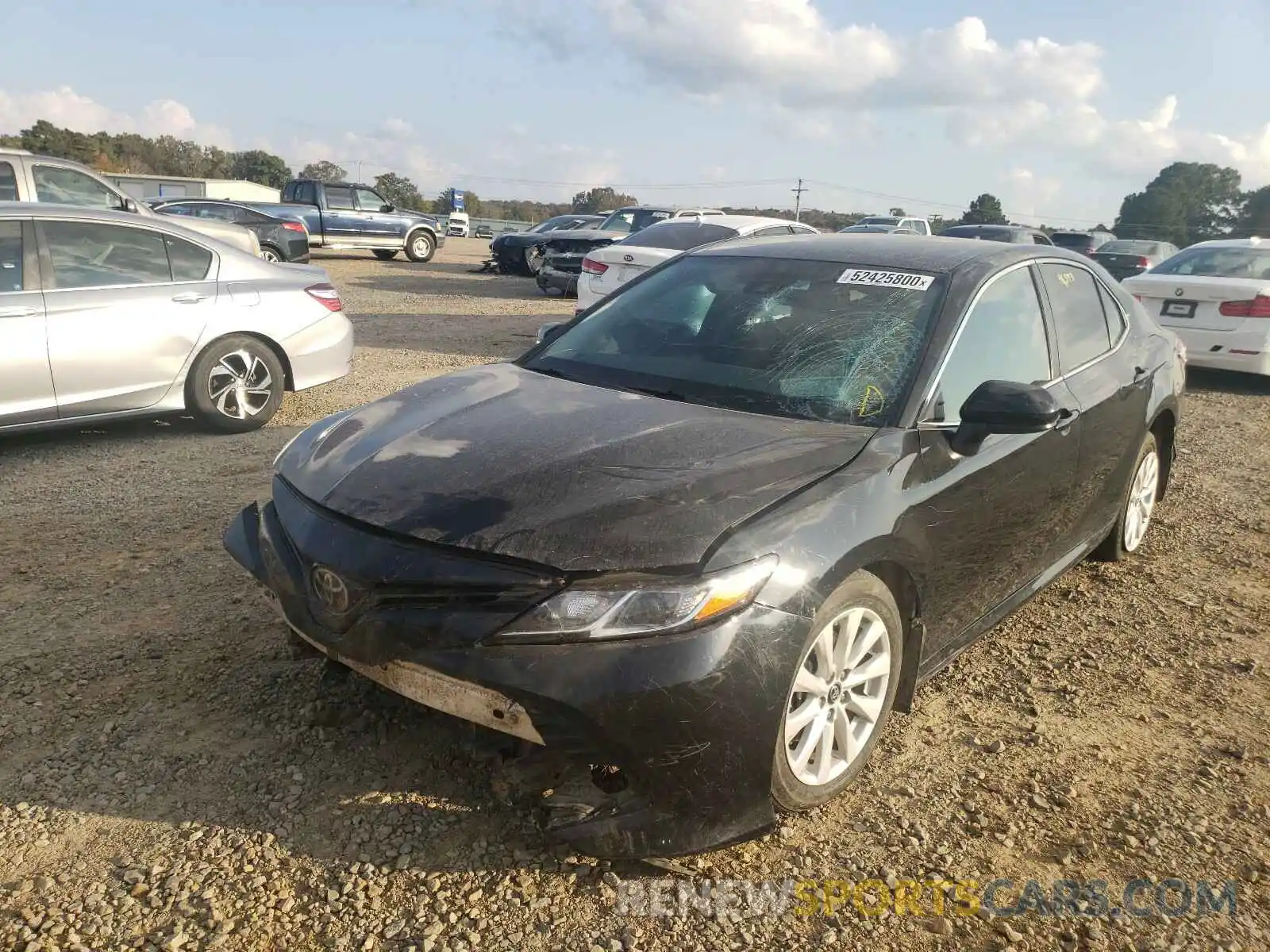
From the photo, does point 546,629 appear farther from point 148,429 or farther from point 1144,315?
point 148,429

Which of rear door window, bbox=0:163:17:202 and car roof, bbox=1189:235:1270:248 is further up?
rear door window, bbox=0:163:17:202

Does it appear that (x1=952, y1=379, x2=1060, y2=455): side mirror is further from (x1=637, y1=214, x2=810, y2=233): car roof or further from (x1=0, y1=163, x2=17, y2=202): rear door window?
(x1=0, y1=163, x2=17, y2=202): rear door window

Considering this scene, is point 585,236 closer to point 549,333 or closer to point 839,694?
point 549,333

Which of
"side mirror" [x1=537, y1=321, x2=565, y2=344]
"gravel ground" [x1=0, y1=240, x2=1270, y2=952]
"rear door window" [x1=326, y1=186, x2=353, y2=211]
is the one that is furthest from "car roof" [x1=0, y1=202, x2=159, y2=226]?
"rear door window" [x1=326, y1=186, x2=353, y2=211]

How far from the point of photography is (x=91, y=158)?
69.5 metres

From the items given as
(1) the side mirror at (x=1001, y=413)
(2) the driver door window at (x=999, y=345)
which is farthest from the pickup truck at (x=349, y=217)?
(1) the side mirror at (x=1001, y=413)

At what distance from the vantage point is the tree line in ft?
205

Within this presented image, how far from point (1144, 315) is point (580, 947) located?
4.17 meters

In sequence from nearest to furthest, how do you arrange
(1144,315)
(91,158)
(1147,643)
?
(1147,643) < (1144,315) < (91,158)

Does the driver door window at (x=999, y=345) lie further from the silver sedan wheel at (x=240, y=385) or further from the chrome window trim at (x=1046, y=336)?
the silver sedan wheel at (x=240, y=385)

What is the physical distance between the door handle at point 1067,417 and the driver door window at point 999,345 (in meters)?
0.14

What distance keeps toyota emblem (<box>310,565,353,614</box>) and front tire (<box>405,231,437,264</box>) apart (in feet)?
73.6

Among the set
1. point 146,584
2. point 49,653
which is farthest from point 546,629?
point 146,584

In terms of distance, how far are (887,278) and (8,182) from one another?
33.8ft
